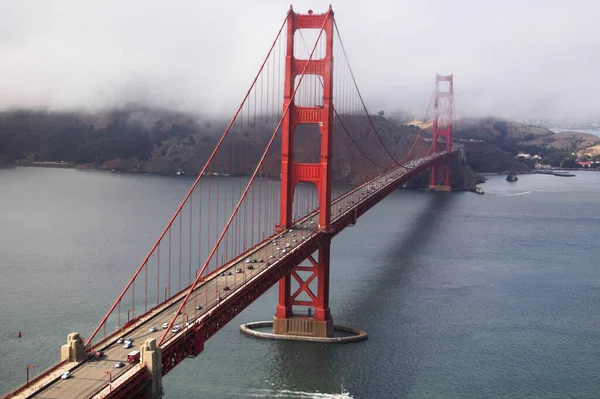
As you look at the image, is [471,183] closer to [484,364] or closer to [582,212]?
[582,212]

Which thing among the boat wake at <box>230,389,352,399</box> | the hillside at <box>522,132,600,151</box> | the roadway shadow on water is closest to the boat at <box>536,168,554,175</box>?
the hillside at <box>522,132,600,151</box>

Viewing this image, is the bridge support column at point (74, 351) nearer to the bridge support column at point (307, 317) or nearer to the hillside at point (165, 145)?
the bridge support column at point (307, 317)

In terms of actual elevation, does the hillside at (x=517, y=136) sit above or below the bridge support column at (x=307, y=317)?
above

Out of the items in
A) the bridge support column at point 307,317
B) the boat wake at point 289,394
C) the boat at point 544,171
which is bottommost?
the boat wake at point 289,394

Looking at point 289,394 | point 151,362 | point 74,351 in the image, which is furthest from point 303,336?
point 151,362

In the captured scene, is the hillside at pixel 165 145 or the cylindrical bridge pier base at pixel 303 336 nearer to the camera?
the cylindrical bridge pier base at pixel 303 336

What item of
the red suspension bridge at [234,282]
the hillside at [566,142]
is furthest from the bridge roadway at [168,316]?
the hillside at [566,142]

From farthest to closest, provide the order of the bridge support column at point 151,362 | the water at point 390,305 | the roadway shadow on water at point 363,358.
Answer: the water at point 390,305
the roadway shadow on water at point 363,358
the bridge support column at point 151,362

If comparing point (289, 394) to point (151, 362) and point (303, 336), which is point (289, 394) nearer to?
point (303, 336)
